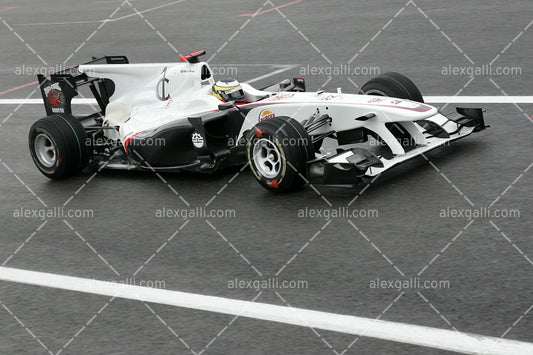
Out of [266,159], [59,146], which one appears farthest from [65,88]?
[266,159]

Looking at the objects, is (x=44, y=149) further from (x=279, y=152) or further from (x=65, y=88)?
(x=279, y=152)

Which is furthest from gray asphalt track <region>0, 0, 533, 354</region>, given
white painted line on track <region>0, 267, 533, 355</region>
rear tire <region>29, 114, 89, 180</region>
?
rear tire <region>29, 114, 89, 180</region>

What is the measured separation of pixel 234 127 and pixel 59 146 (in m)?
1.81

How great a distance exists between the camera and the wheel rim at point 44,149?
861 cm

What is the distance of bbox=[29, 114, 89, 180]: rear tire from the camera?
8391mm

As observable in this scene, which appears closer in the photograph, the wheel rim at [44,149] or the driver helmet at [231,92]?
the driver helmet at [231,92]

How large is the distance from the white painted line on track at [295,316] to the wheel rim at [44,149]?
92.4 inches

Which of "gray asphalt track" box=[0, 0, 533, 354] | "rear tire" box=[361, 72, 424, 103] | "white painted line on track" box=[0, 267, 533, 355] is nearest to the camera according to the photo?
"white painted line on track" box=[0, 267, 533, 355]

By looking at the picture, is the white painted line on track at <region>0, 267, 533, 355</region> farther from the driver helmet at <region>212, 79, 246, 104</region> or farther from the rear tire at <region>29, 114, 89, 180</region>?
the driver helmet at <region>212, 79, 246, 104</region>

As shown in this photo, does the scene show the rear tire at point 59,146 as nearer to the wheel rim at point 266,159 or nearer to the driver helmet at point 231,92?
the driver helmet at point 231,92

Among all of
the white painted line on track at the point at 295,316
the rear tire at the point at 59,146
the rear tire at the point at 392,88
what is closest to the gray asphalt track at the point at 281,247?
the white painted line on track at the point at 295,316

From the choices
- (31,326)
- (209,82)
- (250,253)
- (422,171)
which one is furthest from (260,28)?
(31,326)

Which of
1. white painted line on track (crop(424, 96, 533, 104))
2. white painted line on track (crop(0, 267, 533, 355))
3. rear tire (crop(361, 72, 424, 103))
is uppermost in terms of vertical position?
rear tire (crop(361, 72, 424, 103))

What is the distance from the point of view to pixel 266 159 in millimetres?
7395
